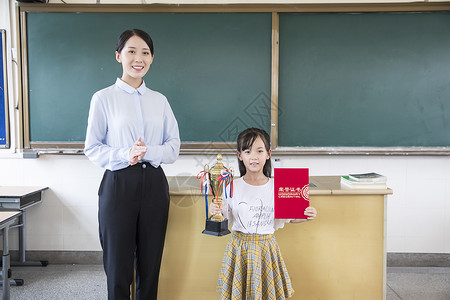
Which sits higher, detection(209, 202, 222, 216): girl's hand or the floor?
detection(209, 202, 222, 216): girl's hand

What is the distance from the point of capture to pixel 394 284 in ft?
9.58

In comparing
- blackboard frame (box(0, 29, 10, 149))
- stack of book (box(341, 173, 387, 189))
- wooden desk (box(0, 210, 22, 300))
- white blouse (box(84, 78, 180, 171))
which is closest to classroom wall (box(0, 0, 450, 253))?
blackboard frame (box(0, 29, 10, 149))

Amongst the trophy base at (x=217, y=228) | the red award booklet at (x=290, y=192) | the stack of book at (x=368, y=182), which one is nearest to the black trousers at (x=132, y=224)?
the trophy base at (x=217, y=228)

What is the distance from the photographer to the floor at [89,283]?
2.72 meters

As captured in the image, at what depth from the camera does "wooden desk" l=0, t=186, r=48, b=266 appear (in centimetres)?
286

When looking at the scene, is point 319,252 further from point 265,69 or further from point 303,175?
point 265,69

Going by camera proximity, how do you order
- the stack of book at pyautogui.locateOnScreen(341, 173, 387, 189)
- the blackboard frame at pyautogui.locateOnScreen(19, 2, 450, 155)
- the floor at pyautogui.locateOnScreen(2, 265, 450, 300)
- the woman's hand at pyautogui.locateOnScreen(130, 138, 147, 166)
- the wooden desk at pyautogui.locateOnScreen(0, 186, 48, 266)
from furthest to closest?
the blackboard frame at pyautogui.locateOnScreen(19, 2, 450, 155) < the wooden desk at pyautogui.locateOnScreen(0, 186, 48, 266) < the floor at pyautogui.locateOnScreen(2, 265, 450, 300) < the stack of book at pyautogui.locateOnScreen(341, 173, 387, 189) < the woman's hand at pyautogui.locateOnScreen(130, 138, 147, 166)

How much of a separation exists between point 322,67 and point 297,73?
0.74 feet

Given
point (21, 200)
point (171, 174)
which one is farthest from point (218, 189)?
point (21, 200)

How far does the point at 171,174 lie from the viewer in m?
3.26

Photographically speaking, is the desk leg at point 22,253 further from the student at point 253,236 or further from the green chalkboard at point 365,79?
the green chalkboard at point 365,79

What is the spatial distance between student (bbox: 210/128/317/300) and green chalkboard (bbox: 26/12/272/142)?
1.43 metres

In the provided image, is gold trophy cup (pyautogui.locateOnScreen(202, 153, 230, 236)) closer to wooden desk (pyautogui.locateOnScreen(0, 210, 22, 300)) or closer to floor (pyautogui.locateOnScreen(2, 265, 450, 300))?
wooden desk (pyautogui.locateOnScreen(0, 210, 22, 300))

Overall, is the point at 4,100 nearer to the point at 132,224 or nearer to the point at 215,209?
the point at 132,224
